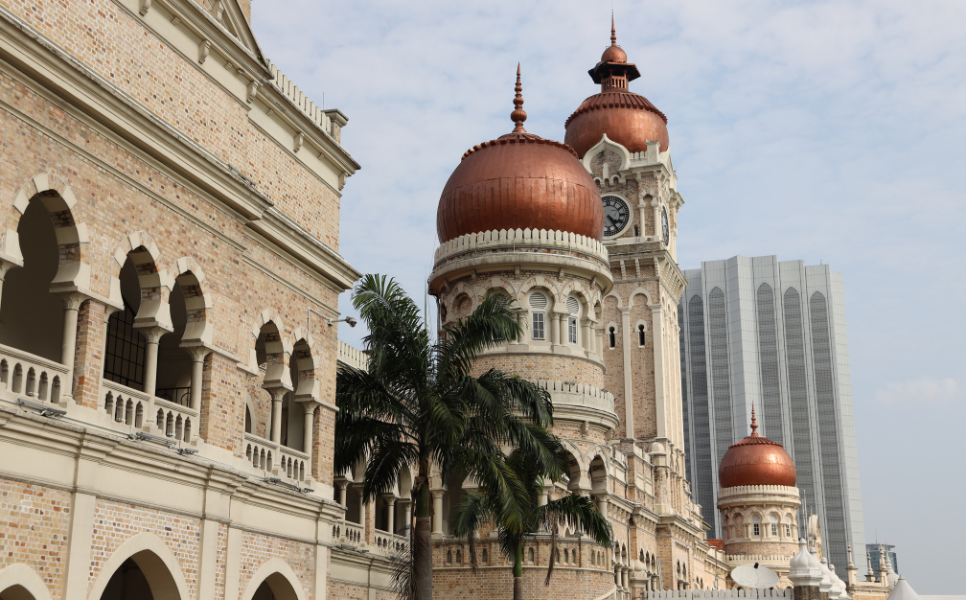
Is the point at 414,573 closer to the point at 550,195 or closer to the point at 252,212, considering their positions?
the point at 252,212

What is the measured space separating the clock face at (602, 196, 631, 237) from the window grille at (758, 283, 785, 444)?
196 feet

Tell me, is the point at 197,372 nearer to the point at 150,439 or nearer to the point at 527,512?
the point at 150,439

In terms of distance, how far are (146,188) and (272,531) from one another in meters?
6.04

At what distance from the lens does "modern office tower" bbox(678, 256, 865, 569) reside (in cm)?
10481

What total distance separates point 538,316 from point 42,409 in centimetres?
2097

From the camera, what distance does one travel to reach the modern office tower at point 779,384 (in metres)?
105

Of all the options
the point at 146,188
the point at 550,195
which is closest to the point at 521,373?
the point at 550,195

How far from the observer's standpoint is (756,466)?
65.9 metres

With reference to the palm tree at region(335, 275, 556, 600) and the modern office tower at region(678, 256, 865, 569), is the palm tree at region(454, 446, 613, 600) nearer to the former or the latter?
the palm tree at region(335, 275, 556, 600)

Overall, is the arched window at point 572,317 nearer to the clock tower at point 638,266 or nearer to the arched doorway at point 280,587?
the clock tower at point 638,266

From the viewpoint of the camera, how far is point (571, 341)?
32781 mm

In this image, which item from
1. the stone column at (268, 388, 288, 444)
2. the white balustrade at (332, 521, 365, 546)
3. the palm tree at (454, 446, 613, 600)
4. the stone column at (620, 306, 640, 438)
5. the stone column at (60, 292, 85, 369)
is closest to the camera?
the stone column at (60, 292, 85, 369)

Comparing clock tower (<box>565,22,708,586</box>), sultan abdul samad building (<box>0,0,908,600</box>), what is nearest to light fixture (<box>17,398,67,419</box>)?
sultan abdul samad building (<box>0,0,908,600</box>)

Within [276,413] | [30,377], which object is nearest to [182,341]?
[276,413]
